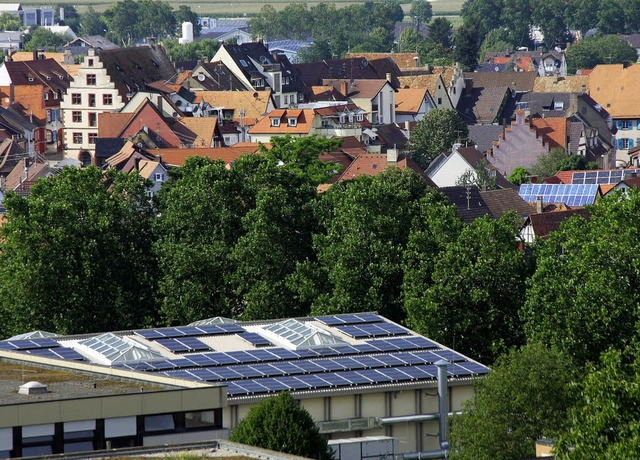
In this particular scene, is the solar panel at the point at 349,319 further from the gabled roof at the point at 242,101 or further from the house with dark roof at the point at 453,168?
the gabled roof at the point at 242,101

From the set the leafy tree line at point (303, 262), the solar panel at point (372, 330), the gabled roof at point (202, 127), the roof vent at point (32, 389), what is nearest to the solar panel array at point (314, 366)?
the solar panel at point (372, 330)

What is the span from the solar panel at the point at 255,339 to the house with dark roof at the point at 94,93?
88433 millimetres

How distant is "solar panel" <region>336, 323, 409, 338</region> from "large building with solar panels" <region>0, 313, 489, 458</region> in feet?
0.15

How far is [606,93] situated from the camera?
653ft

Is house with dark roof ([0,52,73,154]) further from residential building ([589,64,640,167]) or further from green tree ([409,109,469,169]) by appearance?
residential building ([589,64,640,167])

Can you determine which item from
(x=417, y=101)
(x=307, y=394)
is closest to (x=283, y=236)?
(x=307, y=394)

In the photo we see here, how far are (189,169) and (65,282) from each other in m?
12.2

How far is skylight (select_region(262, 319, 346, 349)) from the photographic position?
6082cm

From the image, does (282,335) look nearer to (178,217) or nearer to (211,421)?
(211,421)

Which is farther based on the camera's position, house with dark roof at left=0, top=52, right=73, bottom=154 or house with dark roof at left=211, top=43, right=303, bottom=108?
house with dark roof at left=211, top=43, right=303, bottom=108

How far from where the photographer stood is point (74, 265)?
261 feet

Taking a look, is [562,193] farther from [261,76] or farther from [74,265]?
[261,76]

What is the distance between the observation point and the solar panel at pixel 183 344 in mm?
60031

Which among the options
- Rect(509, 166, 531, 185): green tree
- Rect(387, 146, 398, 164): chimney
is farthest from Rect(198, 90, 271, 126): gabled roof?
Rect(387, 146, 398, 164): chimney
